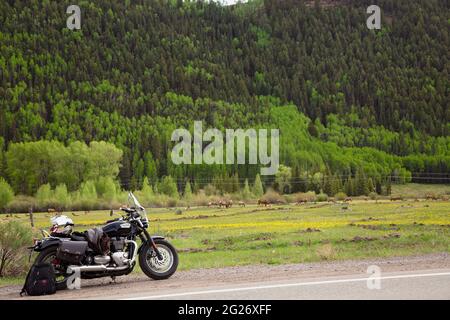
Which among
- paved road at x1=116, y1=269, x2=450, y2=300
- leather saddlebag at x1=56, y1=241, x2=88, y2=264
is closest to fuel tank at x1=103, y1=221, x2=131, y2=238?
leather saddlebag at x1=56, y1=241, x2=88, y2=264

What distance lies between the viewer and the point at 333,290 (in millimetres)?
11453

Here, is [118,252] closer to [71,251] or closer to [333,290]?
[71,251]

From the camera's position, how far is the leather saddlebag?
13.3 m

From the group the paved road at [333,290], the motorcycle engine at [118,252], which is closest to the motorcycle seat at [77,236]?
the motorcycle engine at [118,252]

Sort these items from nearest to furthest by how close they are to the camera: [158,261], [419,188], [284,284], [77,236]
Answer: [284,284] → [77,236] → [158,261] → [419,188]

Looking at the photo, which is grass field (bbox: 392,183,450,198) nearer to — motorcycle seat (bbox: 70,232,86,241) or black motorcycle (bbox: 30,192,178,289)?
black motorcycle (bbox: 30,192,178,289)

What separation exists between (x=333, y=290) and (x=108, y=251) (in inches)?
191

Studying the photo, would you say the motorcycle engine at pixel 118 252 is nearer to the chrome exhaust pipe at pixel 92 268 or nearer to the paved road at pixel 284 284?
the chrome exhaust pipe at pixel 92 268

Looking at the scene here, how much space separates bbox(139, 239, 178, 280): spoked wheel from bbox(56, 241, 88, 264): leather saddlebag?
126 cm

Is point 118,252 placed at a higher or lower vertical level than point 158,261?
higher

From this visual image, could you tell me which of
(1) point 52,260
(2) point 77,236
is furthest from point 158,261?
(1) point 52,260

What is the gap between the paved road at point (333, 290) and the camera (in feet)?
35.9

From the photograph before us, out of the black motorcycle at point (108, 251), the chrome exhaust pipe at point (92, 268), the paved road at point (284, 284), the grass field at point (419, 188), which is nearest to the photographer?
the paved road at point (284, 284)

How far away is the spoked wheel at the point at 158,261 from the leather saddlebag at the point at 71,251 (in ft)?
4.14
